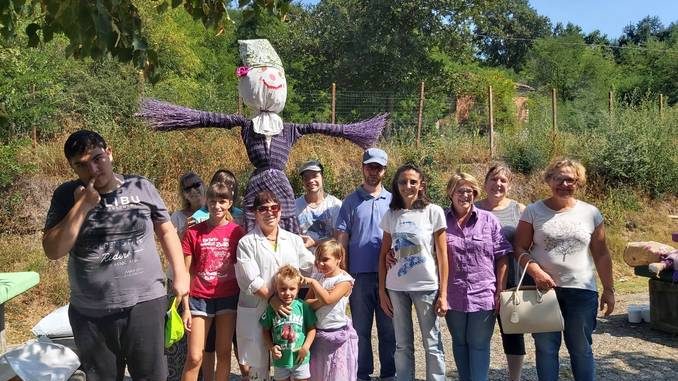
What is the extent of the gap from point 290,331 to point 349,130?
71.4 inches

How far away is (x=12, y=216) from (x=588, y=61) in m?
28.5

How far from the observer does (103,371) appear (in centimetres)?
280

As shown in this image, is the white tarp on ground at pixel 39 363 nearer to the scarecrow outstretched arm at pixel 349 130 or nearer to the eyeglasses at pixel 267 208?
the eyeglasses at pixel 267 208

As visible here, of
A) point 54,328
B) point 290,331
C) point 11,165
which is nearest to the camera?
point 290,331

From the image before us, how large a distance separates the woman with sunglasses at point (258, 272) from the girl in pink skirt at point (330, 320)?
17 cm

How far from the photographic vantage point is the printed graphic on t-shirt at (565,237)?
3648 millimetres

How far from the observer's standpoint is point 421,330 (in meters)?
3.86

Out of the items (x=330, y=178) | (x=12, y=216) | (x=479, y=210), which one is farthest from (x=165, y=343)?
(x=330, y=178)

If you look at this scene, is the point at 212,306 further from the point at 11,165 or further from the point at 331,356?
the point at 11,165

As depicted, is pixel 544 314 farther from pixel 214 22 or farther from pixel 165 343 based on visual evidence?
pixel 214 22

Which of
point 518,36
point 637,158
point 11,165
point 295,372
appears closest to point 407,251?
point 295,372

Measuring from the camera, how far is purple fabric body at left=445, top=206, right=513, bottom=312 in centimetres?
375

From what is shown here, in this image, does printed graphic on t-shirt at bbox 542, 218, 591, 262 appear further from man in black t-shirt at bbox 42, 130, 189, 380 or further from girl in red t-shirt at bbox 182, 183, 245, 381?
man in black t-shirt at bbox 42, 130, 189, 380

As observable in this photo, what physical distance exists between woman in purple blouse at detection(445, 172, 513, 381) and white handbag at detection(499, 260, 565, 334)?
0.11m
